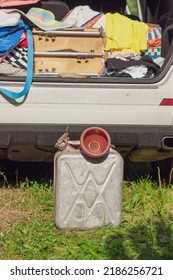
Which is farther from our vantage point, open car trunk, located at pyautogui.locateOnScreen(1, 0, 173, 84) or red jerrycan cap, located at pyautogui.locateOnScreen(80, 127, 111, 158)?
open car trunk, located at pyautogui.locateOnScreen(1, 0, 173, 84)

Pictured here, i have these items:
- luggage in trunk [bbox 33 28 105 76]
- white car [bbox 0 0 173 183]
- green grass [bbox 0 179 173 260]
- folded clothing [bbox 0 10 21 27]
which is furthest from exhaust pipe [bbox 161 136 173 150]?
folded clothing [bbox 0 10 21 27]

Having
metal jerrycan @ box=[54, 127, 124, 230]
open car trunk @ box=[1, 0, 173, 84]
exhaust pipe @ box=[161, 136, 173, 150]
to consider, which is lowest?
metal jerrycan @ box=[54, 127, 124, 230]

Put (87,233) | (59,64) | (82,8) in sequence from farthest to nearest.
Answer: (82,8) < (59,64) < (87,233)

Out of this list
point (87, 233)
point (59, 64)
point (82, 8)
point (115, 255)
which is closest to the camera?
point (115, 255)

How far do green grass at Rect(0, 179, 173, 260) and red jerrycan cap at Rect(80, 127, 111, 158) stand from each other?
0.51m

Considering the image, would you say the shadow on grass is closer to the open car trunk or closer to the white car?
the white car

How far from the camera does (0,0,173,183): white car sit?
5.27 meters

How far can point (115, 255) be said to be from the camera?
15.9 feet

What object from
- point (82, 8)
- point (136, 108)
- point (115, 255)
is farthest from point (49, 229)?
point (82, 8)

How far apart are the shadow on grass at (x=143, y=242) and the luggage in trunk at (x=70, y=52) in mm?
1162

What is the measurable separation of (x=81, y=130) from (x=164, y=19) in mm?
1527

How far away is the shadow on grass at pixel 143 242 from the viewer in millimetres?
4832

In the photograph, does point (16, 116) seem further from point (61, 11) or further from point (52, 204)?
point (61, 11)

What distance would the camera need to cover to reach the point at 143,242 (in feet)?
16.6
